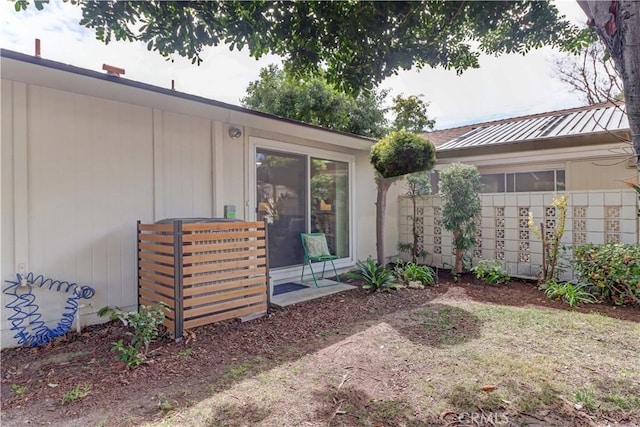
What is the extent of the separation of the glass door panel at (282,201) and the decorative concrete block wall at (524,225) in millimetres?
2826

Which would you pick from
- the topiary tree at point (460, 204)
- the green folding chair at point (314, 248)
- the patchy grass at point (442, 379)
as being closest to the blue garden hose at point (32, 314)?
the patchy grass at point (442, 379)

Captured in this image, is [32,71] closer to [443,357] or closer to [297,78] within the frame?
[297,78]

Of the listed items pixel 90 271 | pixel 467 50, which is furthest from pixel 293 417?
pixel 467 50

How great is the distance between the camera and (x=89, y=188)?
3717 mm

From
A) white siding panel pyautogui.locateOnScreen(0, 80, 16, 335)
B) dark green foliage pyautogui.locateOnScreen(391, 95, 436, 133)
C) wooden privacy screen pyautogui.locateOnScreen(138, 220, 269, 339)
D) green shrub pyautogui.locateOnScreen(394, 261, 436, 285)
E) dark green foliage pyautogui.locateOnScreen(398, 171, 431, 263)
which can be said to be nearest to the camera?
white siding panel pyautogui.locateOnScreen(0, 80, 16, 335)

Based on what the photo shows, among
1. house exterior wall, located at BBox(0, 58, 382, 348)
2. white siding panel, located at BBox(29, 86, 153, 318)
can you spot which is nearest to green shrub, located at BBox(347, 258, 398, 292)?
house exterior wall, located at BBox(0, 58, 382, 348)

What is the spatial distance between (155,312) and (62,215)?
1530mm

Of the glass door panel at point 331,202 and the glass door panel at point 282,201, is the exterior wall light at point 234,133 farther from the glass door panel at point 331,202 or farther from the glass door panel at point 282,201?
the glass door panel at point 331,202

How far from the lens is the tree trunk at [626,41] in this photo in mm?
1844

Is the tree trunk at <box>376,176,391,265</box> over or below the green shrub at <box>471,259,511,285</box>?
over

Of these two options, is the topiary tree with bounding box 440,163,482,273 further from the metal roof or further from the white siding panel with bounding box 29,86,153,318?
the white siding panel with bounding box 29,86,153,318

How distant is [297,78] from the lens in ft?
14.3

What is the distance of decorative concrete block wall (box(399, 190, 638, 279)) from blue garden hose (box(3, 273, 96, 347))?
600 centimetres

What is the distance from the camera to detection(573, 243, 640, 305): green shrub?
4.38 meters
